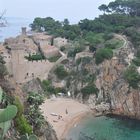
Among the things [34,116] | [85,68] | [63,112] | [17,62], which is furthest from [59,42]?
[34,116]

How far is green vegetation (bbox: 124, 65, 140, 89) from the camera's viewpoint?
4356 cm

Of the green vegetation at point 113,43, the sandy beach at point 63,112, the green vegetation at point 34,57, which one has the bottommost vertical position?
the sandy beach at point 63,112

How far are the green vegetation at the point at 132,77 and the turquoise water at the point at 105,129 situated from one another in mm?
4441

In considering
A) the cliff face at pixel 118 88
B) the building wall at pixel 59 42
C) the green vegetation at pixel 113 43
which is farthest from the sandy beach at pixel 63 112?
the building wall at pixel 59 42

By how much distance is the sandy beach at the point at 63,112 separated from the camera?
125 ft

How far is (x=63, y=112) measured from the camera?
41531 mm

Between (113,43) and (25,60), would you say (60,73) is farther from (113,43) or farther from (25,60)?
(113,43)

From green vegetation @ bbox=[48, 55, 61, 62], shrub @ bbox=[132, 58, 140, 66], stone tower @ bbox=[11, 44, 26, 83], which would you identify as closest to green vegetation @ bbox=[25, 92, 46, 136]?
stone tower @ bbox=[11, 44, 26, 83]

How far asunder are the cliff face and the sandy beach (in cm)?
288

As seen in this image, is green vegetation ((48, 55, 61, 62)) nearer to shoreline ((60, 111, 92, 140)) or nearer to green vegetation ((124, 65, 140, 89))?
green vegetation ((124, 65, 140, 89))

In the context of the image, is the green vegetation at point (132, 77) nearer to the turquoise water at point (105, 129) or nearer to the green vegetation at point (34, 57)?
the turquoise water at point (105, 129)

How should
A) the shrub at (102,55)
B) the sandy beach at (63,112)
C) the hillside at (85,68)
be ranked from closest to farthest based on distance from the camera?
1. the sandy beach at (63,112)
2. the hillside at (85,68)
3. the shrub at (102,55)

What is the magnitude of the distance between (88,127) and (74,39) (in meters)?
20.9

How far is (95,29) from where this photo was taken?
59281 mm
